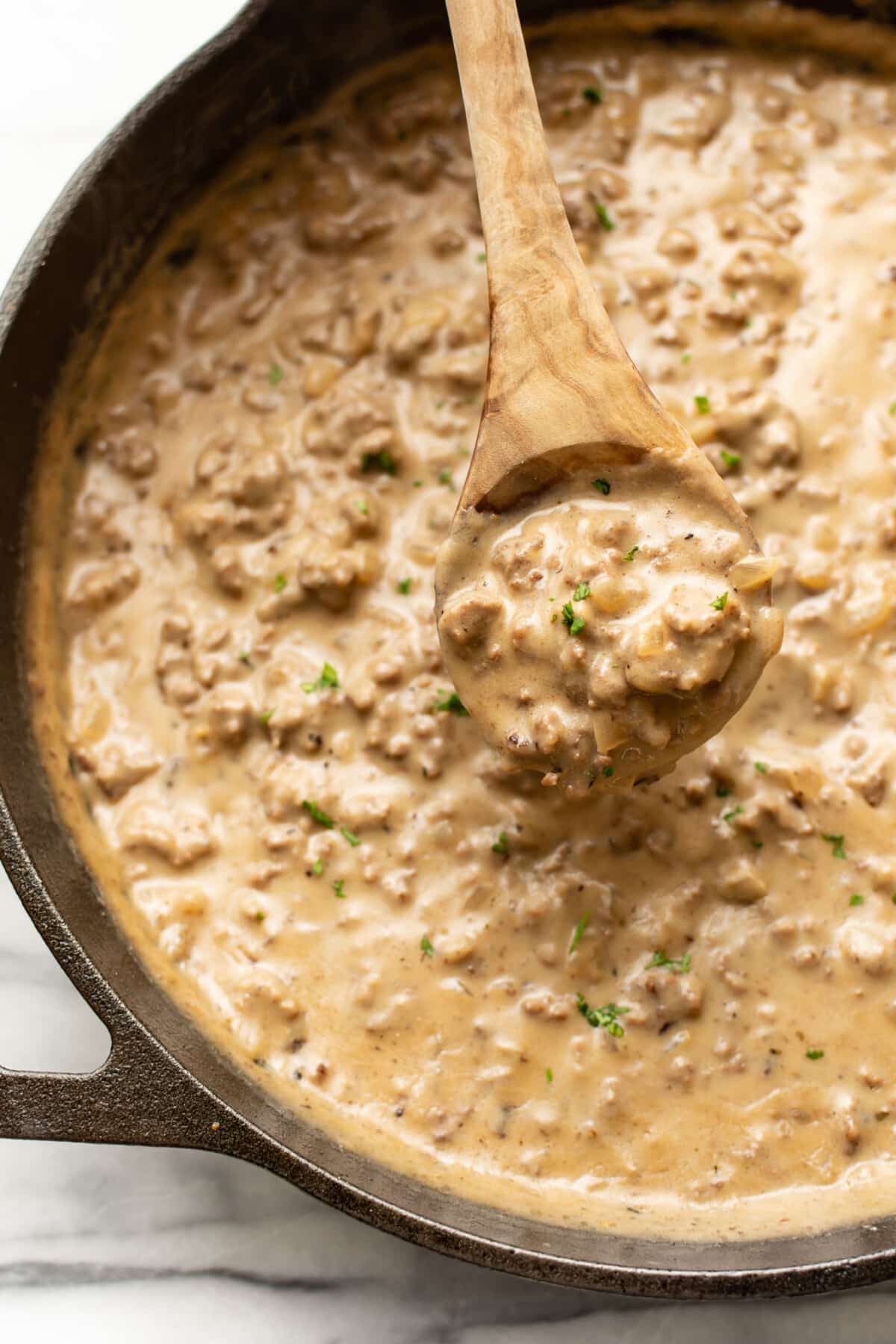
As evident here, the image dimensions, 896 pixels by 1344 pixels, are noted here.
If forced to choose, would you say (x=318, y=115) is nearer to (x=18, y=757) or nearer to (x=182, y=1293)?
(x=18, y=757)

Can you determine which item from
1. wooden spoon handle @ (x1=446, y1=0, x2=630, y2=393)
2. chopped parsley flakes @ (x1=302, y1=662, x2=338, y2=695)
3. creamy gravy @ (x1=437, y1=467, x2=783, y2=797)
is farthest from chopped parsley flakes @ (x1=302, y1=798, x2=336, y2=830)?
wooden spoon handle @ (x1=446, y1=0, x2=630, y2=393)

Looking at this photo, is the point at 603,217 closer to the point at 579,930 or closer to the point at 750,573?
the point at 750,573

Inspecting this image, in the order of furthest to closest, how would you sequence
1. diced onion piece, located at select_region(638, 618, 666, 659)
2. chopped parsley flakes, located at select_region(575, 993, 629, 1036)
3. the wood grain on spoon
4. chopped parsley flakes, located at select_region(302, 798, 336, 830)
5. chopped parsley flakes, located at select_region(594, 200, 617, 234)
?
chopped parsley flakes, located at select_region(594, 200, 617, 234), chopped parsley flakes, located at select_region(302, 798, 336, 830), chopped parsley flakes, located at select_region(575, 993, 629, 1036), the wood grain on spoon, diced onion piece, located at select_region(638, 618, 666, 659)

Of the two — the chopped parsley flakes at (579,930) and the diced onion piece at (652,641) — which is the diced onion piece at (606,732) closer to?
the diced onion piece at (652,641)

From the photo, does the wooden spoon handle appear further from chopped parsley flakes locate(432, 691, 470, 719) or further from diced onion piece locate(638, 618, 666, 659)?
chopped parsley flakes locate(432, 691, 470, 719)

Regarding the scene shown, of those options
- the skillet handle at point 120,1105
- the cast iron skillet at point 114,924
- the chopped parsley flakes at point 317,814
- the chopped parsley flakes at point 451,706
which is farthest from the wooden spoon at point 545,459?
the skillet handle at point 120,1105

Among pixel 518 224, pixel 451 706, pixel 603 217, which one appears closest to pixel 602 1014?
pixel 451 706
